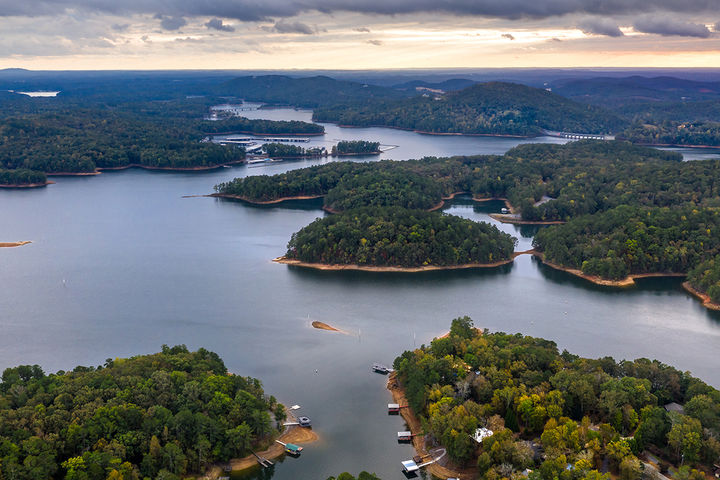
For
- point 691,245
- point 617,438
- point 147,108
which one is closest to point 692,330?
point 691,245

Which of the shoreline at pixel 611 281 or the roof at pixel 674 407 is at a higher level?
the shoreline at pixel 611 281

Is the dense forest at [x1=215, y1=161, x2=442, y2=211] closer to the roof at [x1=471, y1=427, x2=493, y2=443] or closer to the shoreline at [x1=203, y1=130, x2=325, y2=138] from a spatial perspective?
the roof at [x1=471, y1=427, x2=493, y2=443]

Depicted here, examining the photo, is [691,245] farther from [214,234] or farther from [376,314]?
[214,234]

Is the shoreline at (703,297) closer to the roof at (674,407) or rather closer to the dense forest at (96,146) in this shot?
the roof at (674,407)

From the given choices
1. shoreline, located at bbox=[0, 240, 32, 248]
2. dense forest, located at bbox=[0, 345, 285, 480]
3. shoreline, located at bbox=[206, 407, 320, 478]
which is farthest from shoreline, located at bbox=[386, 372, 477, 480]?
shoreline, located at bbox=[0, 240, 32, 248]

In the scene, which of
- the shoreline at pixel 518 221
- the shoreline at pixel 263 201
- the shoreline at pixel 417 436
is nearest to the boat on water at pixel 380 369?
the shoreline at pixel 417 436

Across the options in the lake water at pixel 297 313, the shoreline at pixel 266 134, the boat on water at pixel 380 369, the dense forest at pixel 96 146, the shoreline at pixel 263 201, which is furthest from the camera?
the shoreline at pixel 266 134
